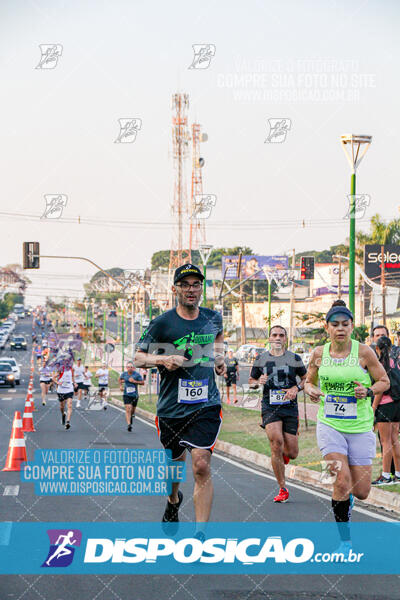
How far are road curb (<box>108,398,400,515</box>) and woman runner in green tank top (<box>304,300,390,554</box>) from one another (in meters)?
2.60

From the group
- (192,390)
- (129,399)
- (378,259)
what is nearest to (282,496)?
(192,390)

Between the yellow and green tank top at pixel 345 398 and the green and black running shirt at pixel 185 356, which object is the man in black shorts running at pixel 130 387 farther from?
the green and black running shirt at pixel 185 356

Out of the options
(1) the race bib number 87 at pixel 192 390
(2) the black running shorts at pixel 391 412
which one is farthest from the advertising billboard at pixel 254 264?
(1) the race bib number 87 at pixel 192 390

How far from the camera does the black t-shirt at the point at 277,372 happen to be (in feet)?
34.5

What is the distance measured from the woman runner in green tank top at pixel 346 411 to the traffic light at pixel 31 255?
2394 centimetres

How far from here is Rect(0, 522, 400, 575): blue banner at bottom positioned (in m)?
6.72

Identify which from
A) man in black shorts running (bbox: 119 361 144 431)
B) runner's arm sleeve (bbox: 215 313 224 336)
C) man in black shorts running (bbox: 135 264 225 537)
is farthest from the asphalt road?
man in black shorts running (bbox: 119 361 144 431)

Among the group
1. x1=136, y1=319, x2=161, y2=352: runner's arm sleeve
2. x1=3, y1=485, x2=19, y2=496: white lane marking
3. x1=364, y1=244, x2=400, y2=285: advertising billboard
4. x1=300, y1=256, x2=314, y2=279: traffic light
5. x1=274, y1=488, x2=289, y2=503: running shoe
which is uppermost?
x1=364, y1=244, x2=400, y2=285: advertising billboard

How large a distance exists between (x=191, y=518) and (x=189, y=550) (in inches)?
70.6

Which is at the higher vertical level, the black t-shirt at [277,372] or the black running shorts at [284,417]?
the black t-shirt at [277,372]

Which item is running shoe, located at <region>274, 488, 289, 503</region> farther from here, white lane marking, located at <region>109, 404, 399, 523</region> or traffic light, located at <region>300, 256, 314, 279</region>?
traffic light, located at <region>300, 256, 314, 279</region>

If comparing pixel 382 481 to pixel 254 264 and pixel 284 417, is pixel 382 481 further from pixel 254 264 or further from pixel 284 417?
pixel 254 264

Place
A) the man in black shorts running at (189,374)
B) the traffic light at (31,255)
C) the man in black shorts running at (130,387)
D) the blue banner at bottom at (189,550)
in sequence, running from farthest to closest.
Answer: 1. the traffic light at (31,255)
2. the man in black shorts running at (130,387)
3. the man in black shorts running at (189,374)
4. the blue banner at bottom at (189,550)

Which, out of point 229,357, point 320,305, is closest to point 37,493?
point 229,357
